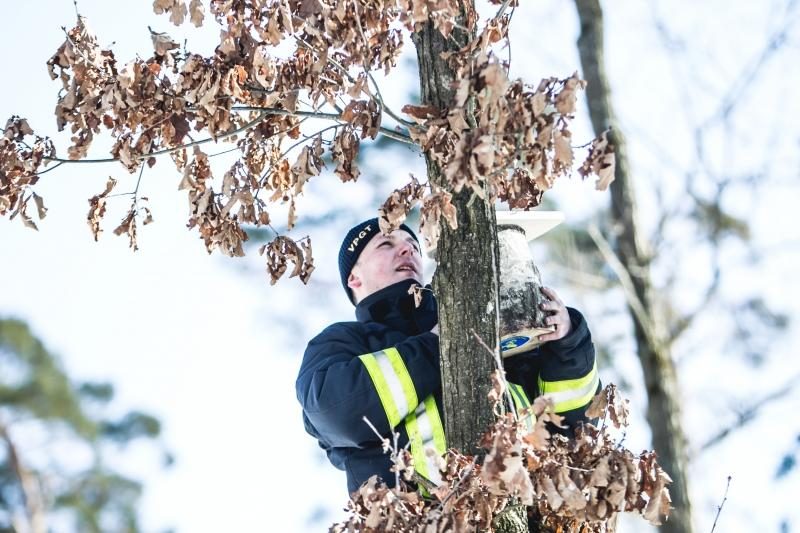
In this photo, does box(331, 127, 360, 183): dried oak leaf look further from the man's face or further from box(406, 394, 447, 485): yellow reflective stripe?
the man's face

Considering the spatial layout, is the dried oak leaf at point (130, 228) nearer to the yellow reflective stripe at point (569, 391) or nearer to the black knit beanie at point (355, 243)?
the black knit beanie at point (355, 243)

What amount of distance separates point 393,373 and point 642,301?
538 cm

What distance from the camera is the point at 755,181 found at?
9.59 m

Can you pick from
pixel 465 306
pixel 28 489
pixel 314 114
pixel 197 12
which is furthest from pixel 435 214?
pixel 28 489

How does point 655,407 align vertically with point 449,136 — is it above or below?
below

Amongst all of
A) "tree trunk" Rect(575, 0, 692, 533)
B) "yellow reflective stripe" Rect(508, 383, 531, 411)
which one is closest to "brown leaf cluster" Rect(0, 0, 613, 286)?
"yellow reflective stripe" Rect(508, 383, 531, 411)

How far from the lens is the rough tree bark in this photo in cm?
283

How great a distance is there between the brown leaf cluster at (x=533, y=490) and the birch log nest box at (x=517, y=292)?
1.37 ft

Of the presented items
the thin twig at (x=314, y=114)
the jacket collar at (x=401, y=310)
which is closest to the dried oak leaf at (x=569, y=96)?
the thin twig at (x=314, y=114)

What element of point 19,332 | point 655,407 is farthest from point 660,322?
point 19,332

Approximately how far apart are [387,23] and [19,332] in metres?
15.7

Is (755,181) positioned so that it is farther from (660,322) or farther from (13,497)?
(13,497)

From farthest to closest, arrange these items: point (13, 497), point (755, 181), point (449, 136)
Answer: point (13, 497) < point (755, 181) < point (449, 136)

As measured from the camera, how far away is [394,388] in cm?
307
